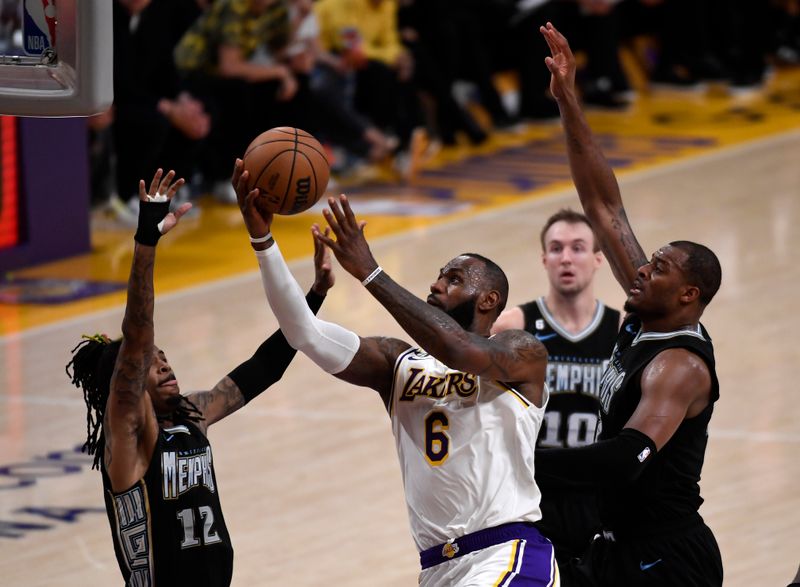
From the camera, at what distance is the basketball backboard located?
551cm

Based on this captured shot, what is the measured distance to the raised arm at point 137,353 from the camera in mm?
5230

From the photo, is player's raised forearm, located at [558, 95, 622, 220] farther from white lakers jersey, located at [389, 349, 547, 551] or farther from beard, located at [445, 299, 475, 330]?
white lakers jersey, located at [389, 349, 547, 551]

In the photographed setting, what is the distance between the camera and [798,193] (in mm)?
16391

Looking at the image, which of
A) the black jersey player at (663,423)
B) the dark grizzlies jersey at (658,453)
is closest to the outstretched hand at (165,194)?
the black jersey player at (663,423)

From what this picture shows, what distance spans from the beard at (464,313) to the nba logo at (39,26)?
1.74 m

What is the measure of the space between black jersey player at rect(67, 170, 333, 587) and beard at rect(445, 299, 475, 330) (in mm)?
1010

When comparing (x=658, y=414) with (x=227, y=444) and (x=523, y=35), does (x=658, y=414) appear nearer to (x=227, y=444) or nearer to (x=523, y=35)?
(x=227, y=444)

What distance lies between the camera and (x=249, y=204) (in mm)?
5512

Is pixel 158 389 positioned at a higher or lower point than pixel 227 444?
higher

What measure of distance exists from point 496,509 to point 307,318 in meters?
0.94

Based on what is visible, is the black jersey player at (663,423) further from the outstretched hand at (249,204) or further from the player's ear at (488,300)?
the outstretched hand at (249,204)

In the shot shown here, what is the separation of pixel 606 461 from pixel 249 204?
1.52 m

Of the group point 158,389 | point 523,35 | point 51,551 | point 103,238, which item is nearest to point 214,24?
point 103,238

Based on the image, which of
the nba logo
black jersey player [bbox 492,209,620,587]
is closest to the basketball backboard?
the nba logo
